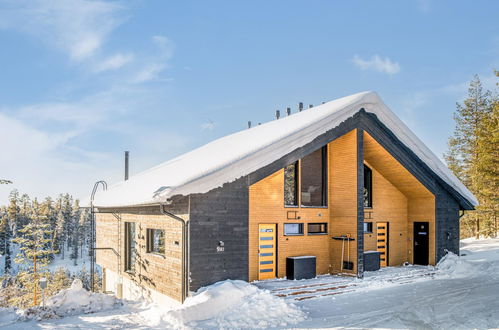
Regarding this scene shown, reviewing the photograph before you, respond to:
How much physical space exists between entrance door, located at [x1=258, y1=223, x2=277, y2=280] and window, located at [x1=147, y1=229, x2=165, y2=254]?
276cm

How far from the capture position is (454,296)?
32.2 feet

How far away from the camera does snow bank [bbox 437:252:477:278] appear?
13.0 meters

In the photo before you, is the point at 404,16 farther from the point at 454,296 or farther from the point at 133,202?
the point at 133,202

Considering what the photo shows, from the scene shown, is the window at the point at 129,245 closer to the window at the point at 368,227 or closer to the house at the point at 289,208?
the house at the point at 289,208

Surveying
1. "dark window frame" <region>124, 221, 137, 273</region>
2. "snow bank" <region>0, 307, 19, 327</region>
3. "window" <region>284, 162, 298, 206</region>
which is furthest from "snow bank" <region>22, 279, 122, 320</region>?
"window" <region>284, 162, 298, 206</region>

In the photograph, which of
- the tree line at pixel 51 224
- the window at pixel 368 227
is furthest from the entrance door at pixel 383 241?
the tree line at pixel 51 224

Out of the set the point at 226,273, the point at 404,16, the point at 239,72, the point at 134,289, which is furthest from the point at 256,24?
the point at 134,289

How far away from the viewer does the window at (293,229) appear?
11789mm

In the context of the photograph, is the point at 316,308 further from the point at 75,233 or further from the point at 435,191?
the point at 75,233

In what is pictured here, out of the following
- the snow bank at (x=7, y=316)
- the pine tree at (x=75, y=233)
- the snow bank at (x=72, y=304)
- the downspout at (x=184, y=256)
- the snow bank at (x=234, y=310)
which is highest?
the downspout at (x=184, y=256)

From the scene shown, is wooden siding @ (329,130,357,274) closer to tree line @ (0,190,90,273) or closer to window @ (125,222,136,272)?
window @ (125,222,136,272)

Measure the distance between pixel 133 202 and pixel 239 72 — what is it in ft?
26.0

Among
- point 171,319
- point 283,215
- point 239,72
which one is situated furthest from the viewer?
point 239,72

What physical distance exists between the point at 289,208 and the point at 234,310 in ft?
15.0
